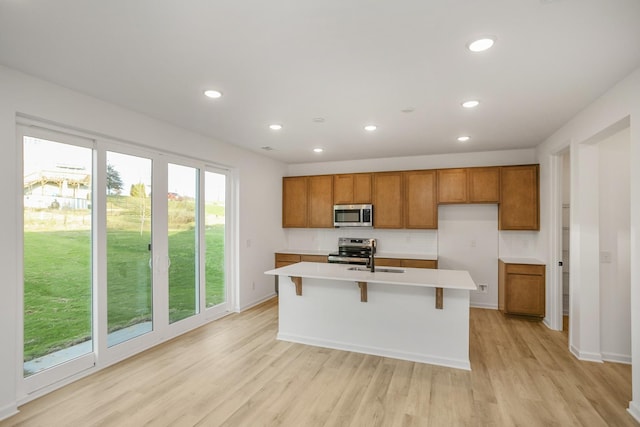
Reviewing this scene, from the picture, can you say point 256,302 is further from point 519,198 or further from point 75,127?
point 519,198

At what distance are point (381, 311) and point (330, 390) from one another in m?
1.08

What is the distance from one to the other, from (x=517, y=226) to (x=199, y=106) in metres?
4.79

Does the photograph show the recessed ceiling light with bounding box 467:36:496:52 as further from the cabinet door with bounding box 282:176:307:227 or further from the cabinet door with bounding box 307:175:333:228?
the cabinet door with bounding box 282:176:307:227

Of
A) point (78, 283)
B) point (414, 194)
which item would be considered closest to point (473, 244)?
point (414, 194)

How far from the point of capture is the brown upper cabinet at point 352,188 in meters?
5.81

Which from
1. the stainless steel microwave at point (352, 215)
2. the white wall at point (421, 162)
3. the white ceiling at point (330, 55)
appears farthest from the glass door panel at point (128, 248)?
the white wall at point (421, 162)

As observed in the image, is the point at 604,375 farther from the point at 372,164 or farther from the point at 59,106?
the point at 59,106

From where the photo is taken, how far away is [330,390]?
2756 millimetres

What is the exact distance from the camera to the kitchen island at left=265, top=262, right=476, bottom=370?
3248 mm

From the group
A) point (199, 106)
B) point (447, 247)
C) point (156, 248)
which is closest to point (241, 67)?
point (199, 106)

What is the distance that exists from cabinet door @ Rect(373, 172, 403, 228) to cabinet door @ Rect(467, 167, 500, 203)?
1129 millimetres

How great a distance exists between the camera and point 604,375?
2.99 metres

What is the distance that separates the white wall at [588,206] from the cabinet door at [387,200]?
7.03 ft

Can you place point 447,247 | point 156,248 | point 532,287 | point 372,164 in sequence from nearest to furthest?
point 156,248, point 532,287, point 447,247, point 372,164
